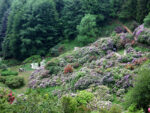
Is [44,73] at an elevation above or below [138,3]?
below

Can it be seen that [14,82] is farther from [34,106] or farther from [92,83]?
[34,106]

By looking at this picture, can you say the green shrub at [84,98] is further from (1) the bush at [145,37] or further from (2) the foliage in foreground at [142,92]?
(1) the bush at [145,37]

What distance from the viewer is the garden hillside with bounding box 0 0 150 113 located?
26.1ft

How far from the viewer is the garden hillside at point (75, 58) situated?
26.1 feet

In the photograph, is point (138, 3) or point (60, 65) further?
point (138, 3)

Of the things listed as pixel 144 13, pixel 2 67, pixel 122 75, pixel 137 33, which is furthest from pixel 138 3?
pixel 2 67

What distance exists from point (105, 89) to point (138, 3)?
20494mm

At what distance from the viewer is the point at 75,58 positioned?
19031mm

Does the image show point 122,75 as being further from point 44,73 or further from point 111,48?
point 44,73

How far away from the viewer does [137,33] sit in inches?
714

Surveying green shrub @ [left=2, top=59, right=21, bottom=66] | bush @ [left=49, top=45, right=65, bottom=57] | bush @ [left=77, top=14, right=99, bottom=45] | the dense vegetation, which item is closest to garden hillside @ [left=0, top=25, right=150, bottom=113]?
bush @ [left=49, top=45, right=65, bottom=57]

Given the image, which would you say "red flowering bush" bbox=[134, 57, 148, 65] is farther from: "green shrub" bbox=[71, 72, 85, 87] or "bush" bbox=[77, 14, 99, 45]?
"bush" bbox=[77, 14, 99, 45]

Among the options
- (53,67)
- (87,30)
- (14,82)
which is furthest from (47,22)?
(14,82)

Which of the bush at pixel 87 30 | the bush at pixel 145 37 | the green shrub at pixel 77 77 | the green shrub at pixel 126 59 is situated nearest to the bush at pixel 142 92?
the green shrub at pixel 77 77
